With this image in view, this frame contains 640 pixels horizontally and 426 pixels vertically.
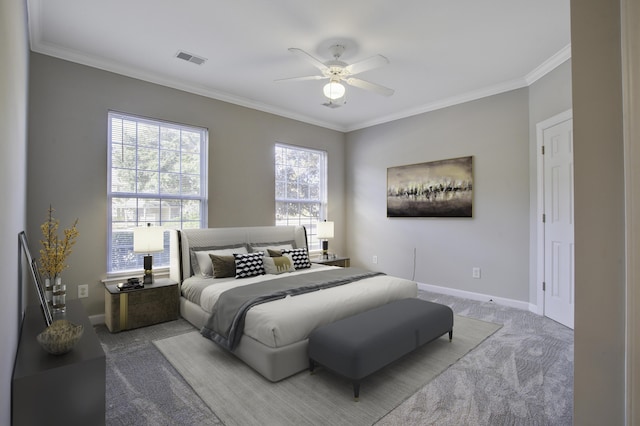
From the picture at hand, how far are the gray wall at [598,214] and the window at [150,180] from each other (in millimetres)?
4056

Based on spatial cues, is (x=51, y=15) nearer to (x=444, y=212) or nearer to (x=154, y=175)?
(x=154, y=175)

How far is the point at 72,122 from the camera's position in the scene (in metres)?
3.33

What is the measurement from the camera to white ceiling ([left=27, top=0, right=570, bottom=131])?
2.59 m

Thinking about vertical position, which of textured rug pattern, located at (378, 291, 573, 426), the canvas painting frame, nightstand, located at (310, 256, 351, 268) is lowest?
textured rug pattern, located at (378, 291, 573, 426)

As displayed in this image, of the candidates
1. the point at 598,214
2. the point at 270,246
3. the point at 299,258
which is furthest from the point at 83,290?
the point at 598,214

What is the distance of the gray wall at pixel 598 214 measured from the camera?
98cm

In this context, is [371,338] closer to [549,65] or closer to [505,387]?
[505,387]

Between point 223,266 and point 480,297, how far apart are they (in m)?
3.48

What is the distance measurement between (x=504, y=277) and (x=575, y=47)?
12.4ft

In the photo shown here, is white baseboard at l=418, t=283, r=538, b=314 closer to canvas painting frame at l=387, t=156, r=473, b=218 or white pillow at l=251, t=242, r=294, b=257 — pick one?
canvas painting frame at l=387, t=156, r=473, b=218

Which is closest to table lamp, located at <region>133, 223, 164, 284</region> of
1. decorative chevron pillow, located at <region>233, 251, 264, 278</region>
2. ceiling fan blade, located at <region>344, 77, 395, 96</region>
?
decorative chevron pillow, located at <region>233, 251, 264, 278</region>

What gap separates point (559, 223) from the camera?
352 centimetres

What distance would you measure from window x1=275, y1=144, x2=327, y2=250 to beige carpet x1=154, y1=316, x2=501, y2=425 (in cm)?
275

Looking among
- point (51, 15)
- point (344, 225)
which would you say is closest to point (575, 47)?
point (51, 15)
